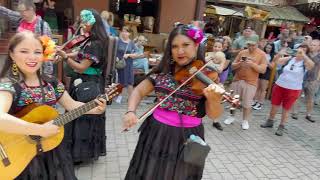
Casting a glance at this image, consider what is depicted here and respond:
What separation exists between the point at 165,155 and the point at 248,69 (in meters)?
3.46

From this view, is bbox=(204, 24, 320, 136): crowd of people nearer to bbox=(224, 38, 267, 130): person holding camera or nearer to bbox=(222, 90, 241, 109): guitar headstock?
bbox=(224, 38, 267, 130): person holding camera

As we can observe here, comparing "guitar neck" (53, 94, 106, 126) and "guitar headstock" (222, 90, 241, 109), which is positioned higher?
"guitar headstock" (222, 90, 241, 109)

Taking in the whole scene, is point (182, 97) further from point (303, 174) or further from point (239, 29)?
point (239, 29)

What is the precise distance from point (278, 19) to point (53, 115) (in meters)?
14.6

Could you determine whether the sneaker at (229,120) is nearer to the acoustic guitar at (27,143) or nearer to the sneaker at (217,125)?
the sneaker at (217,125)

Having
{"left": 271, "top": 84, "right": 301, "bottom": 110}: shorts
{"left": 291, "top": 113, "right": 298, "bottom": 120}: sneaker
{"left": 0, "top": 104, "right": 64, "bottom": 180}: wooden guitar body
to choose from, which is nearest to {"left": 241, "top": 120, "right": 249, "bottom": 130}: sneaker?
{"left": 271, "top": 84, "right": 301, "bottom": 110}: shorts

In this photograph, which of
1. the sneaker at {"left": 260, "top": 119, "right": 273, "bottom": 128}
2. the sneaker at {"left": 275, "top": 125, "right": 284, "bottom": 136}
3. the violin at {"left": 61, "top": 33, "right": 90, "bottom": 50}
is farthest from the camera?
the sneaker at {"left": 260, "top": 119, "right": 273, "bottom": 128}

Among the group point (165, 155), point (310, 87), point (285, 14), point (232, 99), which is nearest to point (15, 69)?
point (165, 155)

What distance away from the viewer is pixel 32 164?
219cm

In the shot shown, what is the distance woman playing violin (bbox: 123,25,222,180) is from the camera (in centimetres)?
239

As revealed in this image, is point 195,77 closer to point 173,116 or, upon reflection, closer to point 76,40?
point 173,116

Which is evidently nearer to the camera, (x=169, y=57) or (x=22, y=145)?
(x=22, y=145)


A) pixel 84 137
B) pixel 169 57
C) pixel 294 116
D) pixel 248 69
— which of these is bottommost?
pixel 294 116

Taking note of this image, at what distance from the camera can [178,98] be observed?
96.7 inches
